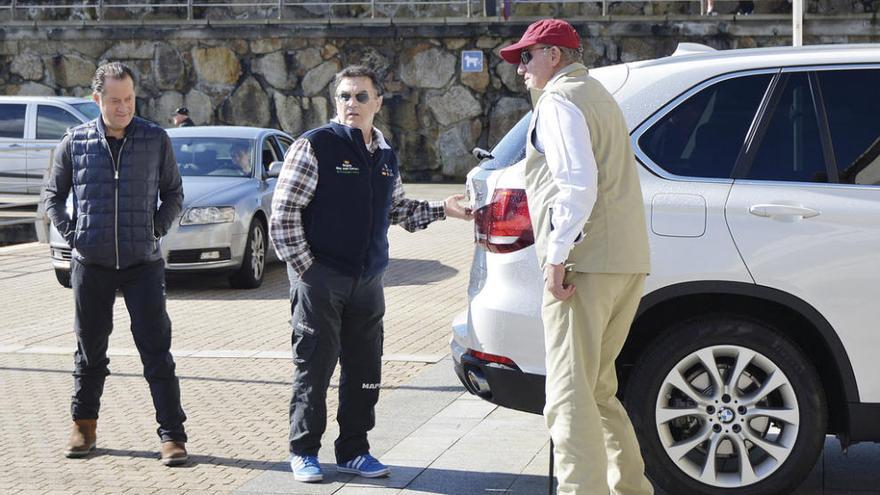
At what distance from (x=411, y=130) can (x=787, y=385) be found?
74.9ft

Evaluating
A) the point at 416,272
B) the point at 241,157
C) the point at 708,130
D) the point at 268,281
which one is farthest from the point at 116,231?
the point at 241,157

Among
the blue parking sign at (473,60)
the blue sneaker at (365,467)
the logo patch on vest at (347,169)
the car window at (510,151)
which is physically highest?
the blue parking sign at (473,60)

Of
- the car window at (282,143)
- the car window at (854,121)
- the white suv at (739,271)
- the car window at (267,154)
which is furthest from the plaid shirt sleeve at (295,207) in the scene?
the car window at (282,143)

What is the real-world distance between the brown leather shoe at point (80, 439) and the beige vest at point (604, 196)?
8.82 ft

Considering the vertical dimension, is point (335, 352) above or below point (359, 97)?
below

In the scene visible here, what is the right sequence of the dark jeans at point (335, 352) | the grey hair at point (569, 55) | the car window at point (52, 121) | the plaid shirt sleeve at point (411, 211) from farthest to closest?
the car window at point (52, 121), the plaid shirt sleeve at point (411, 211), the dark jeans at point (335, 352), the grey hair at point (569, 55)

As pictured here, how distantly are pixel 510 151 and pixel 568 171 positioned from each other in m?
0.98

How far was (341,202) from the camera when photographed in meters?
5.70

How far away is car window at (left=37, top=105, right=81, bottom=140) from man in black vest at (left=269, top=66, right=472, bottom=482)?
1523 centimetres

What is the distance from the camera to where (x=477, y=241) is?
5.47 meters

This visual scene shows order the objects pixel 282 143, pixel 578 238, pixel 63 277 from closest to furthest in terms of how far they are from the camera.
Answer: pixel 578 238 < pixel 63 277 < pixel 282 143

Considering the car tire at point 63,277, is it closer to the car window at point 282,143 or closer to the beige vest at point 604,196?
the car window at point 282,143

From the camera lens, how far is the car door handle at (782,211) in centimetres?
514

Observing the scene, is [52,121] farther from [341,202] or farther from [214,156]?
[341,202]
